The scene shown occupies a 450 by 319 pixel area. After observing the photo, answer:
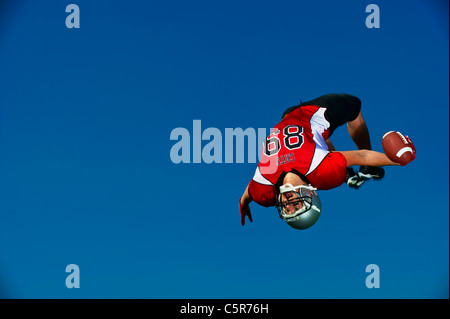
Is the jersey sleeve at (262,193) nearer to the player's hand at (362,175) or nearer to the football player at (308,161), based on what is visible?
the football player at (308,161)

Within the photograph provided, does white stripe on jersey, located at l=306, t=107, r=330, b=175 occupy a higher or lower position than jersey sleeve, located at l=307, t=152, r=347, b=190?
higher

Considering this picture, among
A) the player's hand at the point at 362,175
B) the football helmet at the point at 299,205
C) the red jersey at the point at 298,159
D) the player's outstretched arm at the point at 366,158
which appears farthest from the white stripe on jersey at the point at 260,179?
the player's hand at the point at 362,175

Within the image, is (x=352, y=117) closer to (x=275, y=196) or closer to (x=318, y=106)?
(x=318, y=106)

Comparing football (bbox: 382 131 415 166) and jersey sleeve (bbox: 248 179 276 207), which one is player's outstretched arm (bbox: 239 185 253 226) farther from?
football (bbox: 382 131 415 166)

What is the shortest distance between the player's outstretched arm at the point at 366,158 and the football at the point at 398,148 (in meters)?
0.13

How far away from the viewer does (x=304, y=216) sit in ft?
11.9

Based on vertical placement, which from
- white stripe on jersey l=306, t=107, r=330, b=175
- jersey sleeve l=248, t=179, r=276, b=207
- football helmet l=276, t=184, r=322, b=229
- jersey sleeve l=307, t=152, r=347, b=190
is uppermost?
white stripe on jersey l=306, t=107, r=330, b=175

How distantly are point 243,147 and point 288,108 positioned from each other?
24.9 inches

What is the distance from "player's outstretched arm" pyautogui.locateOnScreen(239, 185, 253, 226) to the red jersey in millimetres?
122

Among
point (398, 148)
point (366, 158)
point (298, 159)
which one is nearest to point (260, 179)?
point (298, 159)

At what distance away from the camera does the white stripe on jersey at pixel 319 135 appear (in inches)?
148

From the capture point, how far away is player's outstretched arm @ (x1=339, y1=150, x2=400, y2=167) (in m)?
3.57

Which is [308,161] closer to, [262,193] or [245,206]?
[262,193]

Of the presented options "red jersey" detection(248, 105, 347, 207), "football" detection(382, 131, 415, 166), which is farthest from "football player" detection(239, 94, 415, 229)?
"football" detection(382, 131, 415, 166)
